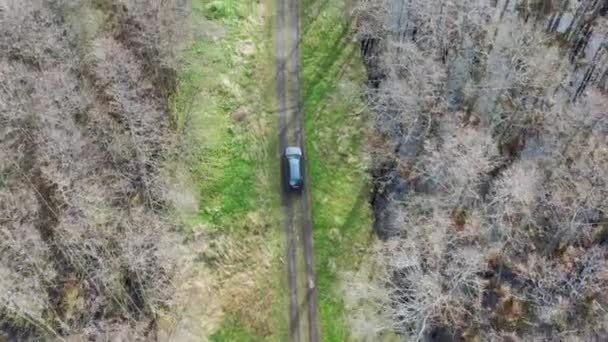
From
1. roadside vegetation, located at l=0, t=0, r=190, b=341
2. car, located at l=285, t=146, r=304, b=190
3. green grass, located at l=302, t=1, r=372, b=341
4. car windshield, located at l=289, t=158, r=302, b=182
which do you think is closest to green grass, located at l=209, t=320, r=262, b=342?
roadside vegetation, located at l=0, t=0, r=190, b=341

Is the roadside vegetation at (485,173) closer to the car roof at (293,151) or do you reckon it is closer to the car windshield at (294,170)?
the car roof at (293,151)

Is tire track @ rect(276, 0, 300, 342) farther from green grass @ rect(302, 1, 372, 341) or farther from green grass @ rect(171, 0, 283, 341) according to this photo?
green grass @ rect(302, 1, 372, 341)

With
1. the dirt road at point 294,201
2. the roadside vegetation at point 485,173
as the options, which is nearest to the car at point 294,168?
the dirt road at point 294,201

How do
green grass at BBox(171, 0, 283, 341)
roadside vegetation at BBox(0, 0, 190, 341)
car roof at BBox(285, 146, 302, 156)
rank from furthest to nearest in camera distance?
car roof at BBox(285, 146, 302, 156)
green grass at BBox(171, 0, 283, 341)
roadside vegetation at BBox(0, 0, 190, 341)

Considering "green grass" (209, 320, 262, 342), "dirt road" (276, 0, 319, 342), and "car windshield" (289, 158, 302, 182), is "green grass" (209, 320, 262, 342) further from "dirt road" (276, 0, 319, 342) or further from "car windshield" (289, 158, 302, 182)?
"car windshield" (289, 158, 302, 182)

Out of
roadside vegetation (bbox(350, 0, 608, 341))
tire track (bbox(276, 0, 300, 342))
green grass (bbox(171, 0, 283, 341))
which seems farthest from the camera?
green grass (bbox(171, 0, 283, 341))

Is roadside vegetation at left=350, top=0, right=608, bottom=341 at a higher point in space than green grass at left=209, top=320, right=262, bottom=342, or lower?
higher

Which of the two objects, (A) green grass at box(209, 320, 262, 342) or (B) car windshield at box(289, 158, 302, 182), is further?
(B) car windshield at box(289, 158, 302, 182)

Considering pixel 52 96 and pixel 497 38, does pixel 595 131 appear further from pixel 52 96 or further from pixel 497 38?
pixel 52 96

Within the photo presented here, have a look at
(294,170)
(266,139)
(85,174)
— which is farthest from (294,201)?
(85,174)
